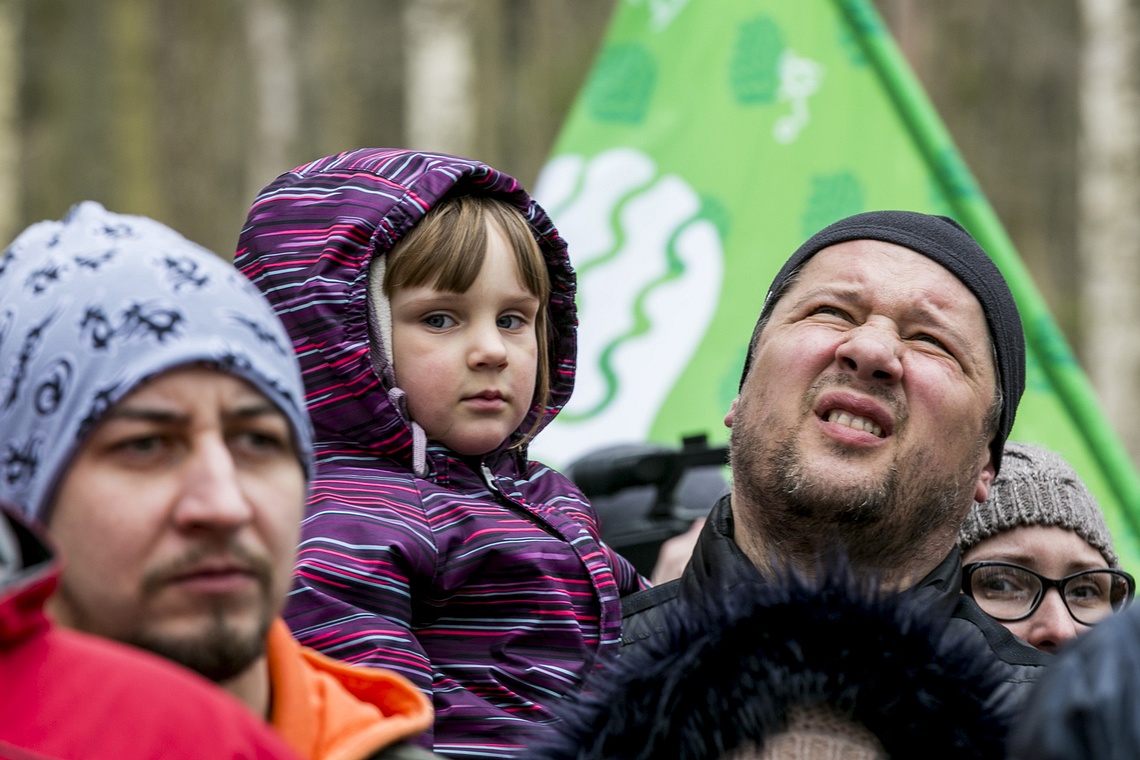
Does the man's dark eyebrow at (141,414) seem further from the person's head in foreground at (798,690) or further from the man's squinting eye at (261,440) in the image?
the person's head in foreground at (798,690)

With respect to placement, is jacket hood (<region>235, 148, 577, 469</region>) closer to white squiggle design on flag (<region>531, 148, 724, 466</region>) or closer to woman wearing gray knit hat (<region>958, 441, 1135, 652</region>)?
woman wearing gray knit hat (<region>958, 441, 1135, 652</region>)

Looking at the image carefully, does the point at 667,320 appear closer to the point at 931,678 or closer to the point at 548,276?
the point at 548,276

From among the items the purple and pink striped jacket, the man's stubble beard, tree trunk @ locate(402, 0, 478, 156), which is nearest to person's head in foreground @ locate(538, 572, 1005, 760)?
the purple and pink striped jacket

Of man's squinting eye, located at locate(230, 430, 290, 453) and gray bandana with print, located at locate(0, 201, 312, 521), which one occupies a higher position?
gray bandana with print, located at locate(0, 201, 312, 521)

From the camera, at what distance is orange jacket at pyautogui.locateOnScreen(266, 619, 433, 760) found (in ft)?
5.83

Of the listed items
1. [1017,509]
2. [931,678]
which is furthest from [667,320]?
[931,678]

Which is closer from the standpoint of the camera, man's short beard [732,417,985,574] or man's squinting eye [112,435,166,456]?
man's squinting eye [112,435,166,456]

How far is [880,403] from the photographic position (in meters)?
2.87

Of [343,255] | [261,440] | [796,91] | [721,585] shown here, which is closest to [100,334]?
[261,440]

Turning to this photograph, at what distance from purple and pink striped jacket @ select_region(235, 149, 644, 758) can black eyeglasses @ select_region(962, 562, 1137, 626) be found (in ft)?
2.47

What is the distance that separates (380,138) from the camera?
84.2 feet

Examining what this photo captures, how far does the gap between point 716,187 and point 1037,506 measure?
232 centimetres

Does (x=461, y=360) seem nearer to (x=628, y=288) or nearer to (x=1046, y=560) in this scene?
(x=1046, y=560)

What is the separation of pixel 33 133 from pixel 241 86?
816cm
